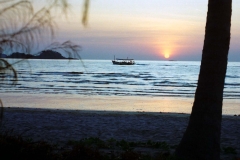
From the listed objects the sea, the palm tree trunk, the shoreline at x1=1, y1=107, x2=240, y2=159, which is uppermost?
the palm tree trunk

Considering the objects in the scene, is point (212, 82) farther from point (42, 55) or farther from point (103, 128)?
point (103, 128)

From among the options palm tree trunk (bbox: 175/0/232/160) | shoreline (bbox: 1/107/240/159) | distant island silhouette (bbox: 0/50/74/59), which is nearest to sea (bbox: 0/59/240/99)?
distant island silhouette (bbox: 0/50/74/59)

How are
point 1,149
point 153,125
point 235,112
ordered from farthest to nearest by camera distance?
point 235,112, point 153,125, point 1,149

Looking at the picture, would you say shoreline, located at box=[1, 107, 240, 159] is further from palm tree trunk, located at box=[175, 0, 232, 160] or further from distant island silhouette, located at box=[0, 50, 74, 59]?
distant island silhouette, located at box=[0, 50, 74, 59]

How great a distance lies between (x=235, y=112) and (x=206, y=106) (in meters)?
13.1

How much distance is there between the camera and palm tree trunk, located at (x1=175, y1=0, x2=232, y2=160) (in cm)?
562

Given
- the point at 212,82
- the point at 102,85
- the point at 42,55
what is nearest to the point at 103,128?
the point at 212,82

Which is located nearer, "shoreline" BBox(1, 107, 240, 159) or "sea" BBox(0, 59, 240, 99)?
"shoreline" BBox(1, 107, 240, 159)

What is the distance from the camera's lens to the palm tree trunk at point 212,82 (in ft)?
18.5

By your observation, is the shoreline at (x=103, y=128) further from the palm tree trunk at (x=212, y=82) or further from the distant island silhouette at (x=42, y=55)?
the distant island silhouette at (x=42, y=55)

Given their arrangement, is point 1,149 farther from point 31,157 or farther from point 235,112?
point 235,112

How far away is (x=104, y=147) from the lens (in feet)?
24.4

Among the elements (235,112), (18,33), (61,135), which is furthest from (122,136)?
(235,112)

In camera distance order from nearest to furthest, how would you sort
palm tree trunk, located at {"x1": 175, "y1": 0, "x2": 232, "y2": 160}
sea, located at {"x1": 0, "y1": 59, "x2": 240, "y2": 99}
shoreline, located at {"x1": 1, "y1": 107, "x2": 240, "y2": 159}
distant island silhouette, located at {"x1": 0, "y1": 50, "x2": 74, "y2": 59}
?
distant island silhouette, located at {"x1": 0, "y1": 50, "x2": 74, "y2": 59}
palm tree trunk, located at {"x1": 175, "y1": 0, "x2": 232, "y2": 160}
shoreline, located at {"x1": 1, "y1": 107, "x2": 240, "y2": 159}
sea, located at {"x1": 0, "y1": 59, "x2": 240, "y2": 99}
